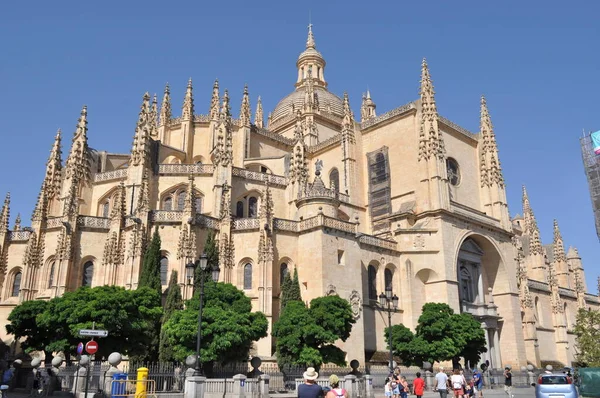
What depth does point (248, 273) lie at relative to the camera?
34.3 metres

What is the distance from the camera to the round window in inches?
1801

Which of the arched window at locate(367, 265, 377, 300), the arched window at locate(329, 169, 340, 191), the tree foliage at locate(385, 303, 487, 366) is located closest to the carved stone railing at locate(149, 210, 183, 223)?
the arched window at locate(367, 265, 377, 300)

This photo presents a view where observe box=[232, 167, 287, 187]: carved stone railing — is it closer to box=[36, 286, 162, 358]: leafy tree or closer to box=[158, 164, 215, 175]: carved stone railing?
box=[158, 164, 215, 175]: carved stone railing

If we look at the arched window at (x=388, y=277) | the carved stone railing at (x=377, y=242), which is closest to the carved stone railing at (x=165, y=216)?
the carved stone railing at (x=377, y=242)

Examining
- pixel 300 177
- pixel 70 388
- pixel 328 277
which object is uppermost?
pixel 300 177

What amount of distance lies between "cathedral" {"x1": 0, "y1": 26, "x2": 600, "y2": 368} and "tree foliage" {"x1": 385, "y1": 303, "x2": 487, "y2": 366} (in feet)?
8.03

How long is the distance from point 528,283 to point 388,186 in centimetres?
1908

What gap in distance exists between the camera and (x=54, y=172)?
40062 mm

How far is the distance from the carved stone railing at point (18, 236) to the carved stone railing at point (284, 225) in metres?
15.8

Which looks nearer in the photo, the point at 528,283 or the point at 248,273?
the point at 248,273

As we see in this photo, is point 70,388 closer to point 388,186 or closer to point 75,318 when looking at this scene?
point 75,318

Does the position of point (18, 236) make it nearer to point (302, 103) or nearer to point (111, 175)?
point (111, 175)

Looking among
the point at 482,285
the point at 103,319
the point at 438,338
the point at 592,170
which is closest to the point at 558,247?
the point at 592,170

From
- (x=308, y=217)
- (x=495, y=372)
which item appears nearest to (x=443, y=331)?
(x=495, y=372)
